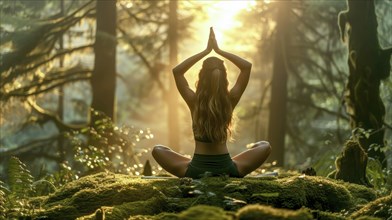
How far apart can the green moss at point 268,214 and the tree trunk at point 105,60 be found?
38.5 feet

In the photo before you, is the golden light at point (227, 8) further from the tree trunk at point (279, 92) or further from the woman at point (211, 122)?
the woman at point (211, 122)

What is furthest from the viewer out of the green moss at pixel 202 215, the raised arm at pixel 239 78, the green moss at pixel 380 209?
the raised arm at pixel 239 78

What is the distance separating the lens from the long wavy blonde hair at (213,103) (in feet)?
22.6

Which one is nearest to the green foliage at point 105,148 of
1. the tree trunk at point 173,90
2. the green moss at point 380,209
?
the green moss at point 380,209

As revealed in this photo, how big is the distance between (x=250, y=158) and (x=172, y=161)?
932 mm

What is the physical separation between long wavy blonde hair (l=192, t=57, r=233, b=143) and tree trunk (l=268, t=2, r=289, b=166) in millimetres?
13106

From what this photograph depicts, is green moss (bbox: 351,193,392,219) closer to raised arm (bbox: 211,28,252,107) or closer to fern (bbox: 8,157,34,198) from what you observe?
raised arm (bbox: 211,28,252,107)

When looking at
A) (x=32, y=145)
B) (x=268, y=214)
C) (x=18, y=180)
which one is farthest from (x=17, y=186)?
(x=32, y=145)

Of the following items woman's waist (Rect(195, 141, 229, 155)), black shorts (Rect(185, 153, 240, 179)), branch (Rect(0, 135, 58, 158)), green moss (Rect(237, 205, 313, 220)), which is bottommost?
branch (Rect(0, 135, 58, 158))

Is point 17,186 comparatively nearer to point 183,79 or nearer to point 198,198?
point 198,198

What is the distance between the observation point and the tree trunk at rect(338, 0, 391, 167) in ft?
34.6

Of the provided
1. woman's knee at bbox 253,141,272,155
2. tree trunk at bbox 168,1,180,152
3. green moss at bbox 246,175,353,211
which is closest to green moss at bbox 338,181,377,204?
green moss at bbox 246,175,353,211

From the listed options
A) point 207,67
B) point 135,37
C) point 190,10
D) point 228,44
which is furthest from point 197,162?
point 228,44

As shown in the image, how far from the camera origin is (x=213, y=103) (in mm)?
6867
